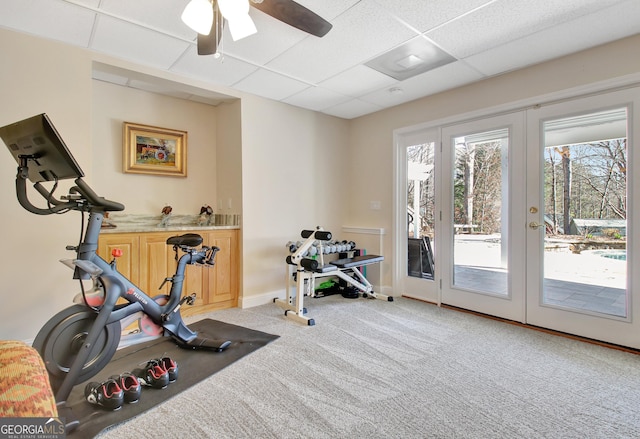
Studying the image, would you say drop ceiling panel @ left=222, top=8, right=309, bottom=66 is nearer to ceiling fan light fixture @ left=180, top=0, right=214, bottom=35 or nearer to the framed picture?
ceiling fan light fixture @ left=180, top=0, right=214, bottom=35

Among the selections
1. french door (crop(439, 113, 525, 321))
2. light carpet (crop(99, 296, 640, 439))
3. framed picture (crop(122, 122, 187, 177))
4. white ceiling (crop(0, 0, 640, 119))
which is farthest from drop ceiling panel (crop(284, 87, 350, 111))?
light carpet (crop(99, 296, 640, 439))

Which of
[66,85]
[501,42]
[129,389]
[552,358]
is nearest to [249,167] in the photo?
[66,85]

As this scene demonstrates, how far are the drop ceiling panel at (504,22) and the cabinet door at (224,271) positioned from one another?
2.79 metres

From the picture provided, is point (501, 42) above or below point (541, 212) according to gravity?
above

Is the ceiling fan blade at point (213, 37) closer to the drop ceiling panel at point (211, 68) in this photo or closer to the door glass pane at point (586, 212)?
the drop ceiling panel at point (211, 68)

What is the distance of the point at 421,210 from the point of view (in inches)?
153

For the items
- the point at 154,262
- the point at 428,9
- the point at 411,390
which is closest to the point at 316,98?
the point at 428,9

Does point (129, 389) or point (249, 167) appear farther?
point (249, 167)

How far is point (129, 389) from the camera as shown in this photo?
1.78m

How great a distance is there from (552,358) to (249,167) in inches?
132

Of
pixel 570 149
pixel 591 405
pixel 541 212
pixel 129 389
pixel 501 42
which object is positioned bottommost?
pixel 591 405

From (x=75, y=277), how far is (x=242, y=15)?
177 cm

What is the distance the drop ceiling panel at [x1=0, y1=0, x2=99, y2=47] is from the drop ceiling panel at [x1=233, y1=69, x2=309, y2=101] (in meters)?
1.35

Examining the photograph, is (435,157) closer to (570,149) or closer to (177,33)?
(570,149)
